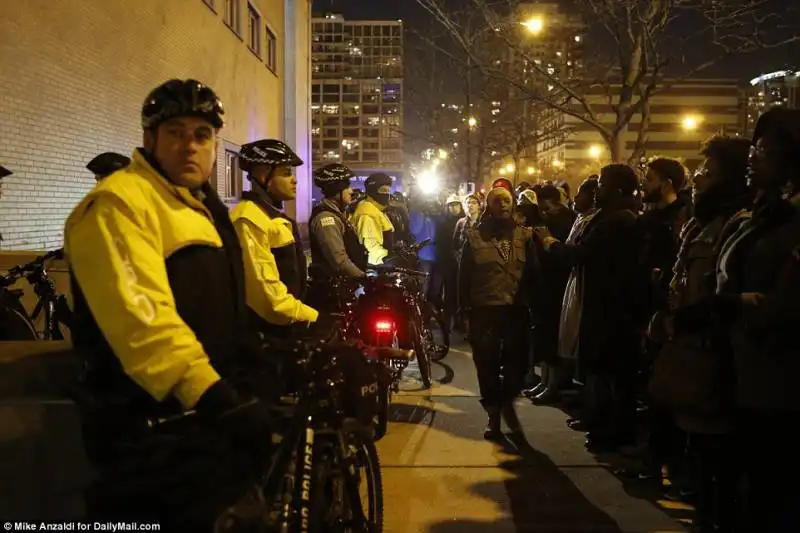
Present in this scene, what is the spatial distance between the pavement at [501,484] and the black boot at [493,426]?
0.26 feet

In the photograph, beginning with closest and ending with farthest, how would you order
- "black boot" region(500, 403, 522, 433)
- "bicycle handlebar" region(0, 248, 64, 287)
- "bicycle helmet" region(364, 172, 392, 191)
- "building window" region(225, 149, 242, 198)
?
1. "bicycle handlebar" region(0, 248, 64, 287)
2. "black boot" region(500, 403, 522, 433)
3. "bicycle helmet" region(364, 172, 392, 191)
4. "building window" region(225, 149, 242, 198)

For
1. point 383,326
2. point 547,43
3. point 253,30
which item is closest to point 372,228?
point 383,326

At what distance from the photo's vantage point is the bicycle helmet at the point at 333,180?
702 centimetres

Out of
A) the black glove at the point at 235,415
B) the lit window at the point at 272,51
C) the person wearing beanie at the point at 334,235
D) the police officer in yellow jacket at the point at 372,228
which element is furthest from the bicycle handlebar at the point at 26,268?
the lit window at the point at 272,51

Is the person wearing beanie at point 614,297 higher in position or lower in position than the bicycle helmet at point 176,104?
lower

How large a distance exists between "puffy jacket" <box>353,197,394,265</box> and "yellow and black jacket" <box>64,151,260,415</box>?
6055 millimetres

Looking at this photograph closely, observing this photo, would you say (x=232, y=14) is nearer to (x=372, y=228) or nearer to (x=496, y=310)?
(x=372, y=228)

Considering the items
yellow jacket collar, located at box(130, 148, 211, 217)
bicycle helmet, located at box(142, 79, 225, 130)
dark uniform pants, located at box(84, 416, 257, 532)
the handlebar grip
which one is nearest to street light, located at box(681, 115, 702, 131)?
the handlebar grip

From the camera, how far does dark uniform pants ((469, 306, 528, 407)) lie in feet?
20.9

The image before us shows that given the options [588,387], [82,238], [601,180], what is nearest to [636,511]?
[588,387]

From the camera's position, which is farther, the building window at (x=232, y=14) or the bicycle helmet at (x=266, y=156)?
the building window at (x=232, y=14)

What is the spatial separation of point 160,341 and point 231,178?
744 inches

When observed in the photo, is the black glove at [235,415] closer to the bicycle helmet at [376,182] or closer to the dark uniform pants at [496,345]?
the dark uniform pants at [496,345]

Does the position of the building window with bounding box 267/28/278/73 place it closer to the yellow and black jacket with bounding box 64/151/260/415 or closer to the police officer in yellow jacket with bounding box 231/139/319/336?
the police officer in yellow jacket with bounding box 231/139/319/336
